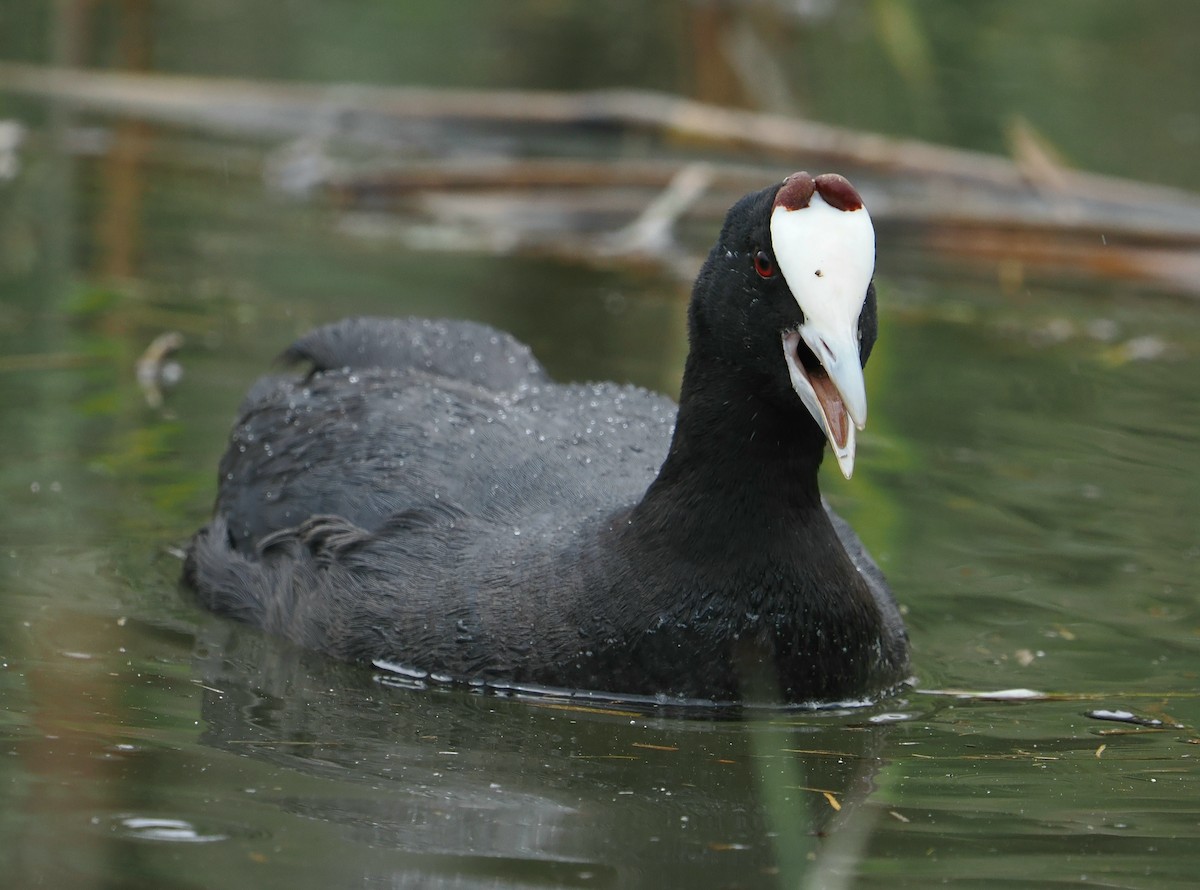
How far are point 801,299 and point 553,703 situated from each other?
1043 millimetres

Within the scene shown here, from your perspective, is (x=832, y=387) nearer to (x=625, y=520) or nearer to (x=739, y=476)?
(x=739, y=476)

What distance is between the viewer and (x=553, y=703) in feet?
13.4

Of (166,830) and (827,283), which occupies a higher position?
(827,283)

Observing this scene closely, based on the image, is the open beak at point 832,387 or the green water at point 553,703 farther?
the open beak at point 832,387

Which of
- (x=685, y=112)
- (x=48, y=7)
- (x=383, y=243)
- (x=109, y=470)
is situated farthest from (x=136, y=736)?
(x=48, y=7)

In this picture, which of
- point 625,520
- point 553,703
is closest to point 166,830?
point 553,703

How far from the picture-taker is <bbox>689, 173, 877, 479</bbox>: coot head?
3619 mm

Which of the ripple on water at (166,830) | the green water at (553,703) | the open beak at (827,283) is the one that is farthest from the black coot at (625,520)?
the ripple on water at (166,830)

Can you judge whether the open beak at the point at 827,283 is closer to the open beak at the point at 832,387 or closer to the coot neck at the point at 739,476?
the open beak at the point at 832,387

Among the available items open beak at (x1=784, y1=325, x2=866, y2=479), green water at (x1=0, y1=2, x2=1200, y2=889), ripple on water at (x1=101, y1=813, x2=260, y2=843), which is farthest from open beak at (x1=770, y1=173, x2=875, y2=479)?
ripple on water at (x1=101, y1=813, x2=260, y2=843)

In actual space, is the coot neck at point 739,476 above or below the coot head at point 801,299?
below

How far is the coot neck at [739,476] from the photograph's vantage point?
4.01 m

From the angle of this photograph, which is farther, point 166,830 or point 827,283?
point 827,283

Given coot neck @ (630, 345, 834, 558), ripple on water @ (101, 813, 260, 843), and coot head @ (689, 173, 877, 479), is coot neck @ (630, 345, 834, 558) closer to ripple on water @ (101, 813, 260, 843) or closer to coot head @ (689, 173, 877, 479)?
coot head @ (689, 173, 877, 479)
